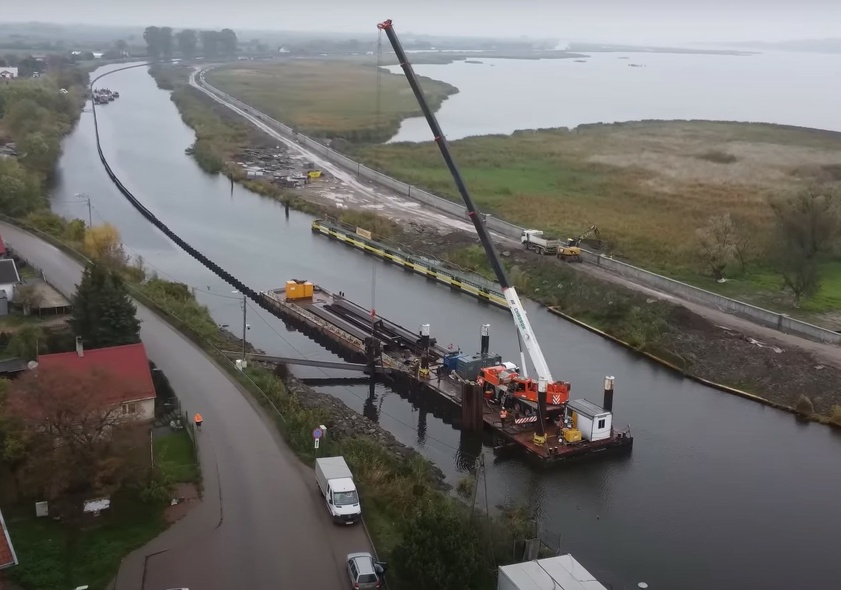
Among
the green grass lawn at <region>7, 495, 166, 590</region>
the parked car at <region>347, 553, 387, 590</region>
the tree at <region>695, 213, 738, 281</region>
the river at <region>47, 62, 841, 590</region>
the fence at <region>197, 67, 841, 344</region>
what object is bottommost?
the river at <region>47, 62, 841, 590</region>

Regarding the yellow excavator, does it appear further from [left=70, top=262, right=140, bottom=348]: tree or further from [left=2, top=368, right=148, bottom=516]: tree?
[left=2, top=368, right=148, bottom=516]: tree

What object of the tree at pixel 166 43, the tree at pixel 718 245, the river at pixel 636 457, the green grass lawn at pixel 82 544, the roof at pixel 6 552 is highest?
the tree at pixel 166 43

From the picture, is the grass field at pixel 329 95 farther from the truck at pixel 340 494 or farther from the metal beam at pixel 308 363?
the truck at pixel 340 494

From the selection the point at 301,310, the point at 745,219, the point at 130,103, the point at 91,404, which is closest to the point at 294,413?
the point at 91,404

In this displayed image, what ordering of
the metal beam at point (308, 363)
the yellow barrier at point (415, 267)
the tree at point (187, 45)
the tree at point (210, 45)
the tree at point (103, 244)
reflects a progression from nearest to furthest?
the metal beam at point (308, 363)
the tree at point (103, 244)
the yellow barrier at point (415, 267)
the tree at point (187, 45)
the tree at point (210, 45)

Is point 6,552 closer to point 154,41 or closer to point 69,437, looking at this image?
point 69,437

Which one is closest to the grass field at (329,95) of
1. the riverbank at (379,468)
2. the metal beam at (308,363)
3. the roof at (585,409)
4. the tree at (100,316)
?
the metal beam at (308,363)

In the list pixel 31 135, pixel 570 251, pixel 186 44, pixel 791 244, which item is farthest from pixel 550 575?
pixel 186 44

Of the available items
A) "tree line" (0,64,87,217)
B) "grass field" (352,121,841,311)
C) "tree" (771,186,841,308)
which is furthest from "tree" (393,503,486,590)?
"tree line" (0,64,87,217)
